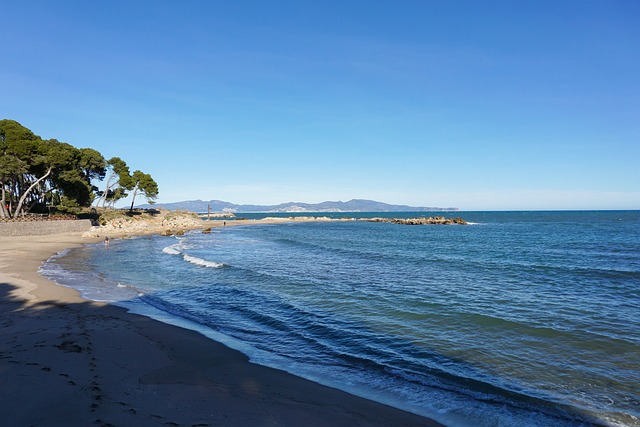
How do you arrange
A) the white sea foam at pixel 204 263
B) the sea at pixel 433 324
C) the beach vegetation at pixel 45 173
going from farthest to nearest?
the beach vegetation at pixel 45 173 → the white sea foam at pixel 204 263 → the sea at pixel 433 324

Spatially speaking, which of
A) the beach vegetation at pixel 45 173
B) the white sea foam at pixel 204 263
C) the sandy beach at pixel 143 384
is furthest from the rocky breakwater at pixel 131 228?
the sandy beach at pixel 143 384

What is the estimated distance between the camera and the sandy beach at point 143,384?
563cm

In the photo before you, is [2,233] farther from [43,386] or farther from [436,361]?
[436,361]

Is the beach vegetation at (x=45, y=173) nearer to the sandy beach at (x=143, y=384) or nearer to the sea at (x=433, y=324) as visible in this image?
the sea at (x=433, y=324)

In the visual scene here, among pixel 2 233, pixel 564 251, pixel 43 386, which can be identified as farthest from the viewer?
pixel 2 233

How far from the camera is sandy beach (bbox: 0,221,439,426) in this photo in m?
5.63

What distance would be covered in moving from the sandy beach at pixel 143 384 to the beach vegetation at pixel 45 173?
141 feet

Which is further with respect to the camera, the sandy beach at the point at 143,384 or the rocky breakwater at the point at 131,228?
the rocky breakwater at the point at 131,228

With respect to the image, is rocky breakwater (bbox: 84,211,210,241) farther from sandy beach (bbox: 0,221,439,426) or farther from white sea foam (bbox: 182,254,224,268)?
sandy beach (bbox: 0,221,439,426)

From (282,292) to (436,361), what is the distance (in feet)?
30.3

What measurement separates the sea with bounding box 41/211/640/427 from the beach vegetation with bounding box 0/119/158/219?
27.9 m

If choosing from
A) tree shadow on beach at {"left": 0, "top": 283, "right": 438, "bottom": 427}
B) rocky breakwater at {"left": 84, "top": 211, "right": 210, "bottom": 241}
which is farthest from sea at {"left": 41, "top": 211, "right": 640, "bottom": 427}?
rocky breakwater at {"left": 84, "top": 211, "right": 210, "bottom": 241}

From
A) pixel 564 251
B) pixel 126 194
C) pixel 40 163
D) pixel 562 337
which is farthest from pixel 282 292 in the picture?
pixel 126 194

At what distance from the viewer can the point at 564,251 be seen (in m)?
32.6
